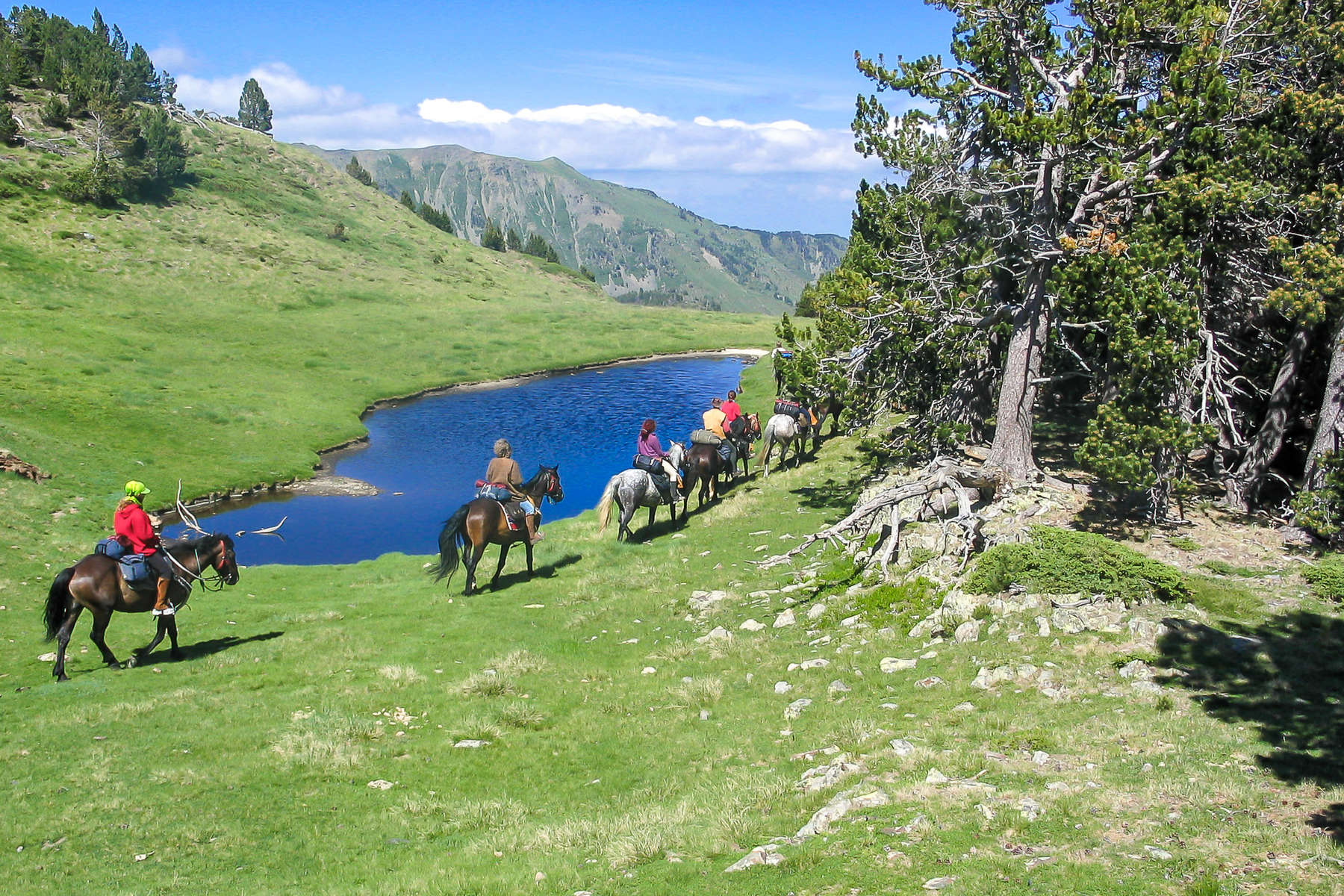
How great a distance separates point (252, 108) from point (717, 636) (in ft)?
703

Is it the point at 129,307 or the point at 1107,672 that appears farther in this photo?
the point at 129,307

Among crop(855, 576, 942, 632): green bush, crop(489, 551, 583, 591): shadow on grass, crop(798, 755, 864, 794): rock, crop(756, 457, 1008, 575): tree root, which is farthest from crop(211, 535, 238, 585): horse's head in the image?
crop(798, 755, 864, 794): rock

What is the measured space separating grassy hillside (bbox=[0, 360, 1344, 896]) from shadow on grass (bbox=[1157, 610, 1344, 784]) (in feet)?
0.17

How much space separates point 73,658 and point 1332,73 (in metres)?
32.9

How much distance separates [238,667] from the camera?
18797 mm

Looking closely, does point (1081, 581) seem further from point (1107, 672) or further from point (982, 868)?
point (982, 868)

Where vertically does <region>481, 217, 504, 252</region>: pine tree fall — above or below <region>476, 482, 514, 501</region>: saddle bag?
above

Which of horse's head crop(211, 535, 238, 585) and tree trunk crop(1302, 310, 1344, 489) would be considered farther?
horse's head crop(211, 535, 238, 585)

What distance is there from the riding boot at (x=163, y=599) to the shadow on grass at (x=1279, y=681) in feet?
64.0

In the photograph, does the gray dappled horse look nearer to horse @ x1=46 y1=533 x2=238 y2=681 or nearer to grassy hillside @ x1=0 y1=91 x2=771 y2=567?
horse @ x1=46 y1=533 x2=238 y2=681

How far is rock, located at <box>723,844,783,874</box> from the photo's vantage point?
30.6 feet

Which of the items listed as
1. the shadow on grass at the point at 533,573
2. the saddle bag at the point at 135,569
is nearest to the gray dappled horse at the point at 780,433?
the shadow on grass at the point at 533,573

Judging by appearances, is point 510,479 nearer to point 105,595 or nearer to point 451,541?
point 451,541

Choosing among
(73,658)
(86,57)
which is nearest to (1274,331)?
(73,658)
